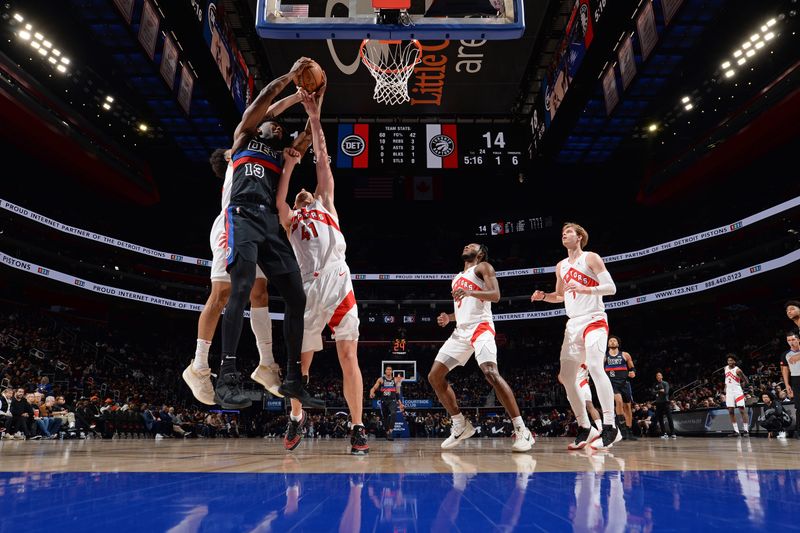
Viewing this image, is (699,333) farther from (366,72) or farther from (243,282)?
(243,282)

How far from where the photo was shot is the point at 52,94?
58.1ft

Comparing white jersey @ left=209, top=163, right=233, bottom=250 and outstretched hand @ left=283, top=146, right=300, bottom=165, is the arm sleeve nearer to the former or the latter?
outstretched hand @ left=283, top=146, right=300, bottom=165

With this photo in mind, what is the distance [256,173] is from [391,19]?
133 inches

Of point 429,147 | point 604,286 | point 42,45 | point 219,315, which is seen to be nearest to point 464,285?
point 604,286

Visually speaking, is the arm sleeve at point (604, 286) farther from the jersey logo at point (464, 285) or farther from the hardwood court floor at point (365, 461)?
the hardwood court floor at point (365, 461)

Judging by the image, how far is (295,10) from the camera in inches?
240

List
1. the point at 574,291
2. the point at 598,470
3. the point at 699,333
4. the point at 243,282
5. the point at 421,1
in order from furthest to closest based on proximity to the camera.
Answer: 1. the point at 699,333
2. the point at 421,1
3. the point at 574,291
4. the point at 243,282
5. the point at 598,470

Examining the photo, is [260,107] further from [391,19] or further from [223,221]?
[391,19]

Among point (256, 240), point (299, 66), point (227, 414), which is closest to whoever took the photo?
point (256, 240)

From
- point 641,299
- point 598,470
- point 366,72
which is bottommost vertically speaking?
point 598,470

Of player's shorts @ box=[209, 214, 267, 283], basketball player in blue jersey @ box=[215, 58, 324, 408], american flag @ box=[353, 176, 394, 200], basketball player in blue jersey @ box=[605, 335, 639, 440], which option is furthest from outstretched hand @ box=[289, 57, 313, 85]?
american flag @ box=[353, 176, 394, 200]

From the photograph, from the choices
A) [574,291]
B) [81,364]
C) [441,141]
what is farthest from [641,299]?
[81,364]

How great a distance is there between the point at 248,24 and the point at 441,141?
19.1ft

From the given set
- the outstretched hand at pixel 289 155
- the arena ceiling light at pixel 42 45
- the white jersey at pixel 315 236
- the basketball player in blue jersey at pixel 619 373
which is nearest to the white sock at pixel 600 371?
the white jersey at pixel 315 236
